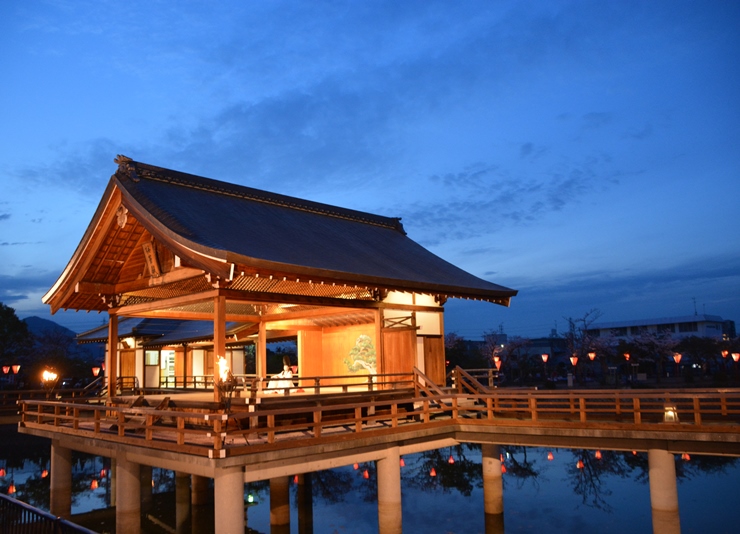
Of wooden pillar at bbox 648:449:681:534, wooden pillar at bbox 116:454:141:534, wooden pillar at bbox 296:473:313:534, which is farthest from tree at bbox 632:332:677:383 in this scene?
wooden pillar at bbox 116:454:141:534

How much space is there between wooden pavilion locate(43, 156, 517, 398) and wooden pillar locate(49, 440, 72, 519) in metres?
2.43

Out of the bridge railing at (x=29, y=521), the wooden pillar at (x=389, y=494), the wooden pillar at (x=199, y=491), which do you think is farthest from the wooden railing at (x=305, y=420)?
the wooden pillar at (x=199, y=491)

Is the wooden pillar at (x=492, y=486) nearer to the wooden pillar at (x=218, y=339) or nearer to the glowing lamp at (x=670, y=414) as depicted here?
the glowing lamp at (x=670, y=414)

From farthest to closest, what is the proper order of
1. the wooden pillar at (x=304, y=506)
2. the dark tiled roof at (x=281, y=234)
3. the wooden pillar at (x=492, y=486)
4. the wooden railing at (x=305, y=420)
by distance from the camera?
the wooden pillar at (x=304, y=506) → the wooden pillar at (x=492, y=486) → the dark tiled roof at (x=281, y=234) → the wooden railing at (x=305, y=420)

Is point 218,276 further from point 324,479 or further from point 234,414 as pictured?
point 324,479

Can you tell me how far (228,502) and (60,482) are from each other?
865 cm

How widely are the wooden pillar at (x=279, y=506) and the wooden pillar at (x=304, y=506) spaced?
1385 mm

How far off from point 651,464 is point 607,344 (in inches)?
1983

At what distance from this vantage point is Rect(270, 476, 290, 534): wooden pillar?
760 inches

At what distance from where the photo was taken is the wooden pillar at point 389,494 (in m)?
15.2

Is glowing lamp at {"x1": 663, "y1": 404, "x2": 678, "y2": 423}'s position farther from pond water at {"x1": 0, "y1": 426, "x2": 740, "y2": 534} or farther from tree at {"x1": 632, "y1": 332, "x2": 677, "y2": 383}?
tree at {"x1": 632, "y1": 332, "x2": 677, "y2": 383}

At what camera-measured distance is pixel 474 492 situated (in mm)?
25797

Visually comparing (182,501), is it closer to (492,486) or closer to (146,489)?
(146,489)

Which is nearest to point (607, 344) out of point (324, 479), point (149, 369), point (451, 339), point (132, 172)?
point (451, 339)
